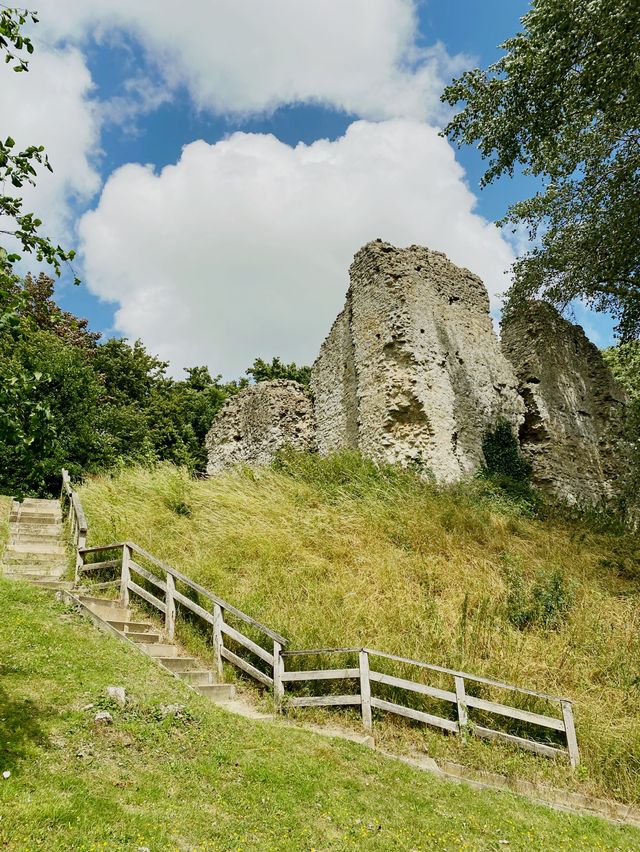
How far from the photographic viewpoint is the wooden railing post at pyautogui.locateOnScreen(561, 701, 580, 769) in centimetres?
650

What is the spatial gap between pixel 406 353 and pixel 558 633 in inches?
328

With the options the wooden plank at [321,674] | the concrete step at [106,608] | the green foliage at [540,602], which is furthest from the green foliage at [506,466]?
the concrete step at [106,608]

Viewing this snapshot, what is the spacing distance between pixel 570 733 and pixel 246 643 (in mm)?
4080

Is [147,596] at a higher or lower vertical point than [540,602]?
higher

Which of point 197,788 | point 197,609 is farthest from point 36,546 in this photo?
point 197,788

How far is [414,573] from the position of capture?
9.67 m

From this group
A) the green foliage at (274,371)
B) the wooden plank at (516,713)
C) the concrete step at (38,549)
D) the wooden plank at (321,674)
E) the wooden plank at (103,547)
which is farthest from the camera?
the green foliage at (274,371)

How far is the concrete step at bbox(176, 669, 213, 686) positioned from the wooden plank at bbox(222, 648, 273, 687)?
1.16ft

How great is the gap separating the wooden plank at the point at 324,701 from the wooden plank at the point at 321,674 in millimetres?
230

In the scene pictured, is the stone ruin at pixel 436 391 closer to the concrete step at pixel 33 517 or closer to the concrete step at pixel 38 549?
the concrete step at pixel 33 517

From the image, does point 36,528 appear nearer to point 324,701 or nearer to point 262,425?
point 262,425

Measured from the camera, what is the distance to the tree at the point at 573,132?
384 inches

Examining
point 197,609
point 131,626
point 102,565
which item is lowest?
point 131,626

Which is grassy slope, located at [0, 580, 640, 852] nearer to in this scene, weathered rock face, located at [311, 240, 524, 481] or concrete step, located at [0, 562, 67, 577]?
concrete step, located at [0, 562, 67, 577]
